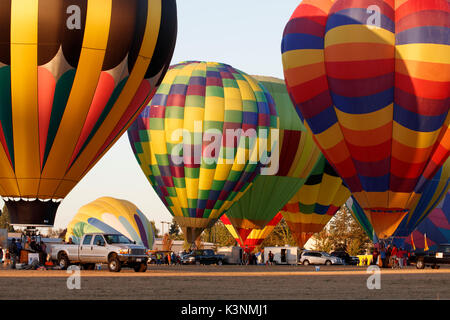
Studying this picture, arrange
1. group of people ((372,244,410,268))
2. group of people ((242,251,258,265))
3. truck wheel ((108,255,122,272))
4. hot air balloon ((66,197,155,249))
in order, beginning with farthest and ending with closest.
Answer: hot air balloon ((66,197,155,249))
group of people ((242,251,258,265))
group of people ((372,244,410,268))
truck wheel ((108,255,122,272))

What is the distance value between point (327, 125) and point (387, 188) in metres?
3.63

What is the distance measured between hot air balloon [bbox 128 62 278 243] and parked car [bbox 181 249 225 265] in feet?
18.6

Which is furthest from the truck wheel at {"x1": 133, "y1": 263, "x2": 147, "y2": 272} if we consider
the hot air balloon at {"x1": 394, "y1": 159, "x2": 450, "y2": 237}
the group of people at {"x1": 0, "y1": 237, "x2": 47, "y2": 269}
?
the hot air balloon at {"x1": 394, "y1": 159, "x2": 450, "y2": 237}

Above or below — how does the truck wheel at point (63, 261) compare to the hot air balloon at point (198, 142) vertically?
below

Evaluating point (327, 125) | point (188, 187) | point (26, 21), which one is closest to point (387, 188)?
point (327, 125)

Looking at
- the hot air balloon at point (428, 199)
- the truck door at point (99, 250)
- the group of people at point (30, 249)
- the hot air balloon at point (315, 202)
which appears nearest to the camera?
the group of people at point (30, 249)

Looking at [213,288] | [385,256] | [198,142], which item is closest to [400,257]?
[385,256]

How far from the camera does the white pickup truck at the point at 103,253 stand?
32.3m

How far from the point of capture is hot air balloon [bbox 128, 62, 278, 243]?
4366cm

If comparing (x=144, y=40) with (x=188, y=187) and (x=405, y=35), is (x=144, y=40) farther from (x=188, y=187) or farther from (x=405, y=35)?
(x=188, y=187)

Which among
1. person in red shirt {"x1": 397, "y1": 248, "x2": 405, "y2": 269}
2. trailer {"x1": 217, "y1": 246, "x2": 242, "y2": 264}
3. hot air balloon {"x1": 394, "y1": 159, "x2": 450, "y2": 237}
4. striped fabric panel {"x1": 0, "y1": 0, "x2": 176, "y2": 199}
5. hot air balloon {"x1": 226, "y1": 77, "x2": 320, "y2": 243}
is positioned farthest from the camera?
trailer {"x1": 217, "y1": 246, "x2": 242, "y2": 264}

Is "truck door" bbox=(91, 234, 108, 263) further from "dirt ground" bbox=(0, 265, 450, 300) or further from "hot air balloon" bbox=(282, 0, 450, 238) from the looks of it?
"hot air balloon" bbox=(282, 0, 450, 238)

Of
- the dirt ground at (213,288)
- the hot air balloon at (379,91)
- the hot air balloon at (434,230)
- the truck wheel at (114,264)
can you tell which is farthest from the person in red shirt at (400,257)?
the hot air balloon at (434,230)

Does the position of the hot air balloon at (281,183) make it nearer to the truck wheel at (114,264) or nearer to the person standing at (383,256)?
the person standing at (383,256)
